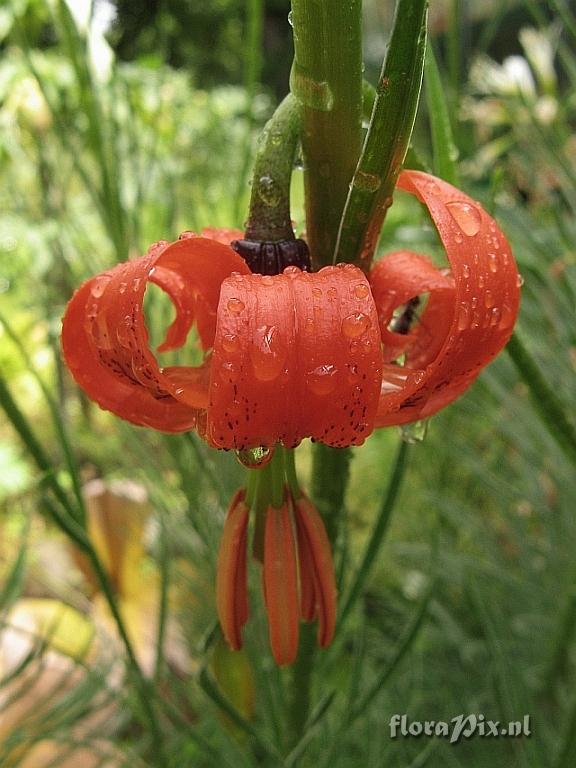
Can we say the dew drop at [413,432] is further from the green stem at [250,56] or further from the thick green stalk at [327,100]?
the green stem at [250,56]

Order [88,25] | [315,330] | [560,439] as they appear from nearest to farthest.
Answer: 1. [315,330]
2. [560,439]
3. [88,25]

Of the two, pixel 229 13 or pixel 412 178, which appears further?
pixel 229 13

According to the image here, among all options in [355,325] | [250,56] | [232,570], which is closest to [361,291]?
[355,325]

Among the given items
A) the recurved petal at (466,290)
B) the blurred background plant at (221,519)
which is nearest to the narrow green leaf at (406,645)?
the blurred background plant at (221,519)

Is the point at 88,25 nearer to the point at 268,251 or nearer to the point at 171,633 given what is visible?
the point at 268,251

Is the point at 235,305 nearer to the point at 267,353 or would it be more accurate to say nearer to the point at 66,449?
the point at 267,353

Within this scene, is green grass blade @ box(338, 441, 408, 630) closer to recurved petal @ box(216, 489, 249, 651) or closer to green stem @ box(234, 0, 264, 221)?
recurved petal @ box(216, 489, 249, 651)

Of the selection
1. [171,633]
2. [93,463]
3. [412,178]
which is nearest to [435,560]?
[412,178]
